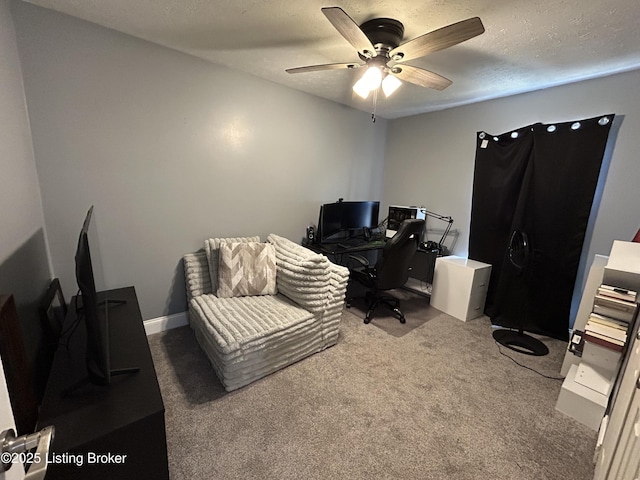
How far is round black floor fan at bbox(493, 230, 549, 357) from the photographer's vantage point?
247 centimetres

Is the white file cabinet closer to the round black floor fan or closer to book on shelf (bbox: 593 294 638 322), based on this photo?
the round black floor fan

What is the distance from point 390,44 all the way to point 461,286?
93.8 inches

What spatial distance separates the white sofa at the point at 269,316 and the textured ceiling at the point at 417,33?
155 cm

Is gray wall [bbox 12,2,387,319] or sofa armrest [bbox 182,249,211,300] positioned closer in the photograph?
gray wall [bbox 12,2,387,319]

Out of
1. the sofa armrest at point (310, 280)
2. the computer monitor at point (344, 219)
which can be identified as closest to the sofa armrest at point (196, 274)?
the sofa armrest at point (310, 280)

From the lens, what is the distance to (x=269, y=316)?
207cm

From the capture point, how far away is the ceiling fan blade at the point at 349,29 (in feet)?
4.04

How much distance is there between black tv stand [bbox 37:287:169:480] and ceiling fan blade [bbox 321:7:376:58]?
1.83 metres

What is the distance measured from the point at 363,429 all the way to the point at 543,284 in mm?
2288

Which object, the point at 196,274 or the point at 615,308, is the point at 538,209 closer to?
the point at 615,308

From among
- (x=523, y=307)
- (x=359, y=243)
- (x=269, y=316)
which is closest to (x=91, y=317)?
(x=269, y=316)

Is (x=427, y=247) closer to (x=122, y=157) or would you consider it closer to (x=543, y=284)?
(x=543, y=284)

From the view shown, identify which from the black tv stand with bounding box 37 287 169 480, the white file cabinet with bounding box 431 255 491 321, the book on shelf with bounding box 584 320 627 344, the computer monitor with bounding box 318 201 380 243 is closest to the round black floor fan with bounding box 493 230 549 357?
the white file cabinet with bounding box 431 255 491 321

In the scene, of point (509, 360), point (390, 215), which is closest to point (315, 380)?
point (509, 360)
